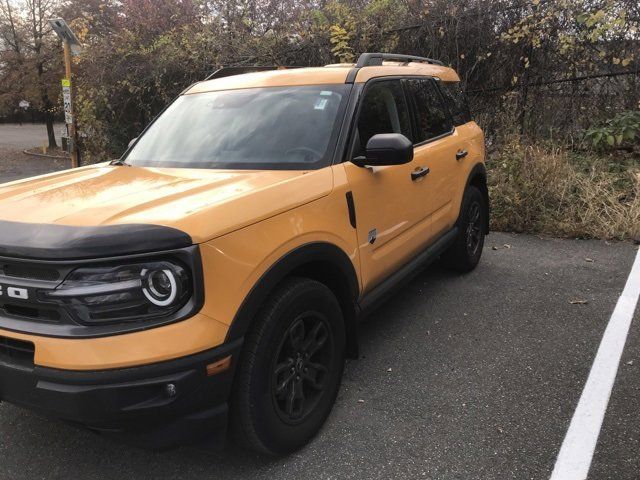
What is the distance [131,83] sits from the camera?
1122 centimetres

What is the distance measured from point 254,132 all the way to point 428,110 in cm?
161

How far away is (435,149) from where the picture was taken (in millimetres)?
3852

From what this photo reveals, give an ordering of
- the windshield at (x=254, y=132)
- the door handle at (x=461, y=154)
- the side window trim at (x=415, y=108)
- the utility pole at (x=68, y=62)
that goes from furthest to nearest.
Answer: the utility pole at (x=68, y=62)
the door handle at (x=461, y=154)
the side window trim at (x=415, y=108)
the windshield at (x=254, y=132)

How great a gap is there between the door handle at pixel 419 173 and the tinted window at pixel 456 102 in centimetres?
109

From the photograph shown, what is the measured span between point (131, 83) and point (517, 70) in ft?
25.9

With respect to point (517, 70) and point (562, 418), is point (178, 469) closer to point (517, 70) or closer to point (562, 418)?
point (562, 418)

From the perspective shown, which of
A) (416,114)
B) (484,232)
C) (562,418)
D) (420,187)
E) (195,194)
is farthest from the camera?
(484,232)

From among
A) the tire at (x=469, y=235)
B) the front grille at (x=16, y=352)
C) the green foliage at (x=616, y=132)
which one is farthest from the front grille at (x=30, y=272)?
the green foliage at (x=616, y=132)

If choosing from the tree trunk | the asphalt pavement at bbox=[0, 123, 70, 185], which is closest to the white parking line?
Answer: the asphalt pavement at bbox=[0, 123, 70, 185]

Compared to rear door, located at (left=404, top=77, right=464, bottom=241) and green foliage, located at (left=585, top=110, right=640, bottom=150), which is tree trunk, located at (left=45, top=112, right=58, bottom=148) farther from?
rear door, located at (left=404, top=77, right=464, bottom=241)

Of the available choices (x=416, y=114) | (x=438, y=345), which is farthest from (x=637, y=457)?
(x=416, y=114)

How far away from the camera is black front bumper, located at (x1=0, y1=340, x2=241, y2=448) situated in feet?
5.78

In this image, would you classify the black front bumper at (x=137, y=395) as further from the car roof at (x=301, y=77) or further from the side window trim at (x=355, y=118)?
the car roof at (x=301, y=77)

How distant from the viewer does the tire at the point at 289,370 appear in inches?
83.1
